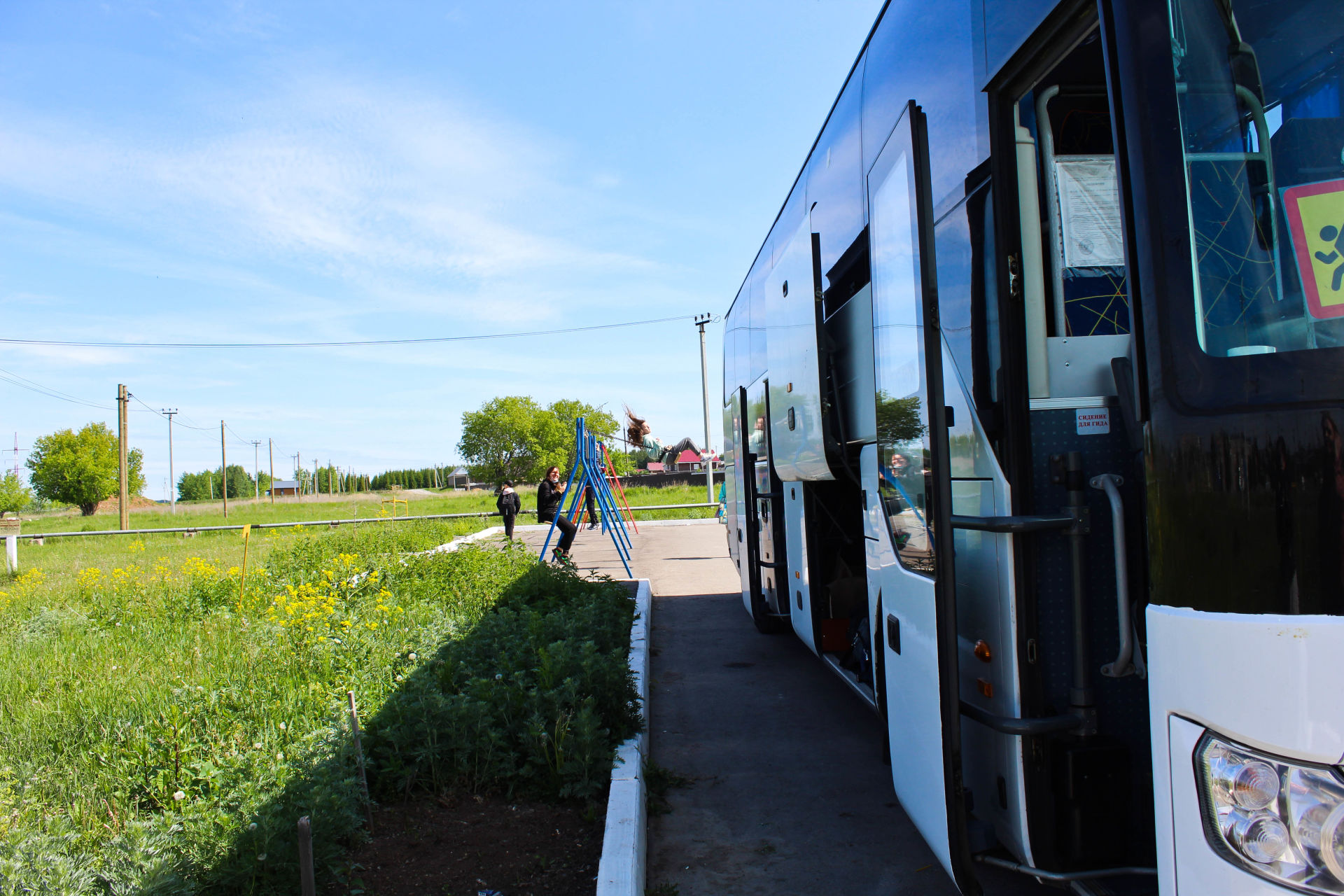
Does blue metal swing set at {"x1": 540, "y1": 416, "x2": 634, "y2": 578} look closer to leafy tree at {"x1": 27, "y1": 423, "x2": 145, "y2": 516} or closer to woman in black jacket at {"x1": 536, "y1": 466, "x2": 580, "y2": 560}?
woman in black jacket at {"x1": 536, "y1": 466, "x2": 580, "y2": 560}

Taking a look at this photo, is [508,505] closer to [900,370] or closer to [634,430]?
[634,430]

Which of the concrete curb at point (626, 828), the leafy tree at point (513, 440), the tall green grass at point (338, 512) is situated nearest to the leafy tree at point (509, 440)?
the leafy tree at point (513, 440)

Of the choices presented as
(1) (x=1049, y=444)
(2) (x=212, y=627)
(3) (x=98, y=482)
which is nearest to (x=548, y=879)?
(1) (x=1049, y=444)

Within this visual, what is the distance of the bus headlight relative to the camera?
129cm

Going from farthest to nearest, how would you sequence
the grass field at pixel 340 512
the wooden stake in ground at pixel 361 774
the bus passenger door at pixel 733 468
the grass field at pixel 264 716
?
the grass field at pixel 340 512, the bus passenger door at pixel 733 468, the wooden stake in ground at pixel 361 774, the grass field at pixel 264 716

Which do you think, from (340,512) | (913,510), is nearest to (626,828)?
(913,510)

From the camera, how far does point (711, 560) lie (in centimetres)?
1508

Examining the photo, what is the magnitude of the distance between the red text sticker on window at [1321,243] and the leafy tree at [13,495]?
9676 cm

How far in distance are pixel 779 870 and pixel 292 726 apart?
2.66 m

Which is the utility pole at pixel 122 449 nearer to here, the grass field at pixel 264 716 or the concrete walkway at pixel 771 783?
the grass field at pixel 264 716

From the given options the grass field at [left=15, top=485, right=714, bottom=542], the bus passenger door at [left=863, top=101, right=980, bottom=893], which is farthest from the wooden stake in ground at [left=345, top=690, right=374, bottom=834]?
the grass field at [left=15, top=485, right=714, bottom=542]

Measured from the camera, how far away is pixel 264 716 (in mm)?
4441

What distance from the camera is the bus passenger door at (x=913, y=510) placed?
7.73 feet

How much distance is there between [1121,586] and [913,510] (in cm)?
78
